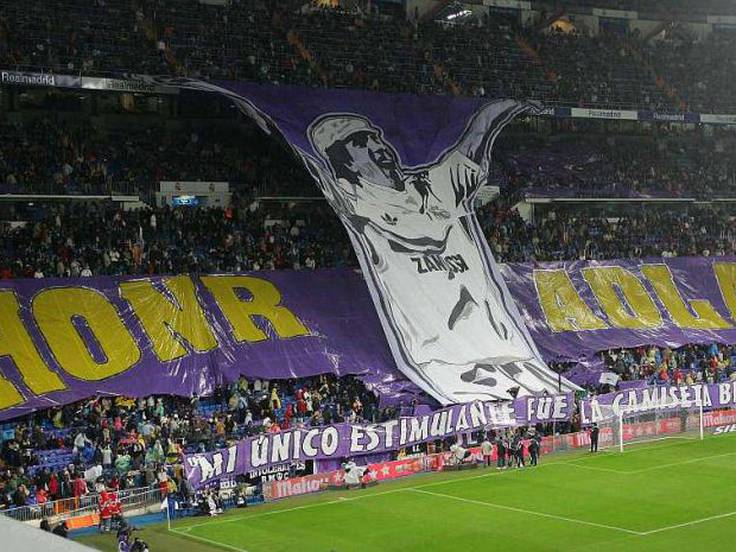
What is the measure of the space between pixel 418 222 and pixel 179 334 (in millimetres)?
10295

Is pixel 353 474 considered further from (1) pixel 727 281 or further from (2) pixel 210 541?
(1) pixel 727 281

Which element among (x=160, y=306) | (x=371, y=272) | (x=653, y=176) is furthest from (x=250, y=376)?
(x=653, y=176)

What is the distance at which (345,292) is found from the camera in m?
38.2

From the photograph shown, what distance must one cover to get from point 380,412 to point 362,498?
5.79 meters

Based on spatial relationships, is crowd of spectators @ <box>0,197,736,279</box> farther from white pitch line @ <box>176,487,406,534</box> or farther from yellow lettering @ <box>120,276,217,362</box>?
white pitch line @ <box>176,487,406,534</box>

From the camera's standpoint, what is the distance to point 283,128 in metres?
37.9

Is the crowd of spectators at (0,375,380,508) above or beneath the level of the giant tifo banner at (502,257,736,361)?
beneath

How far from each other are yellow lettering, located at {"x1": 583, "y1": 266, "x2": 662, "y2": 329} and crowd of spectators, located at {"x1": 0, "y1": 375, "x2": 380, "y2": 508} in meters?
14.3

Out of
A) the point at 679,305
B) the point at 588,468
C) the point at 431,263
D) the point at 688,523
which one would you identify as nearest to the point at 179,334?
the point at 431,263

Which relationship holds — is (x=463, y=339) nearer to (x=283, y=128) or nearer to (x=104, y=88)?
(x=283, y=128)

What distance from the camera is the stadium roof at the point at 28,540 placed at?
14.9 ft

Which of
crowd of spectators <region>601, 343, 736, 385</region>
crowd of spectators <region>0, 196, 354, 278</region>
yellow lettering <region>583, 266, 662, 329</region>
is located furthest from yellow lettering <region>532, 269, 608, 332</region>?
crowd of spectators <region>0, 196, 354, 278</region>

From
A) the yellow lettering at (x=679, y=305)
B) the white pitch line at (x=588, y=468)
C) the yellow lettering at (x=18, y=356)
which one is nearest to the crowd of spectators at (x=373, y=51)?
the yellow lettering at (x=679, y=305)

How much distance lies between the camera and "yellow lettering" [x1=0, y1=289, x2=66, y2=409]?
1147 inches
